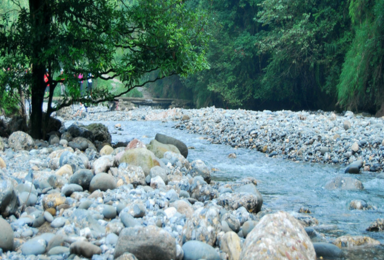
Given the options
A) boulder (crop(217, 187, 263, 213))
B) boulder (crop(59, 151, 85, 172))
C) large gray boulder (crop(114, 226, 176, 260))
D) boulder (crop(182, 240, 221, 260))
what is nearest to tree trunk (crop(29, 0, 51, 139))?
boulder (crop(59, 151, 85, 172))

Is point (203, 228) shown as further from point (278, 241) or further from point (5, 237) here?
point (5, 237)

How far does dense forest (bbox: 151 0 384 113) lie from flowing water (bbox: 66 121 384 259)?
108 inches

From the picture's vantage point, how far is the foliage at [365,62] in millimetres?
12484

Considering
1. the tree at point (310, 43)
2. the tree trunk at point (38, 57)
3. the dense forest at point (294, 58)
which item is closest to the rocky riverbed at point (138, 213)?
the tree trunk at point (38, 57)

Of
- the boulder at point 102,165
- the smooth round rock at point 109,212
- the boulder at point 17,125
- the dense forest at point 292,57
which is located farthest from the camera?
the dense forest at point 292,57

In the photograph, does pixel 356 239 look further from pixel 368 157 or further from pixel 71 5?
pixel 71 5

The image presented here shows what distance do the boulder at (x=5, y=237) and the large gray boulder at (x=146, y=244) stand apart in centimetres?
75

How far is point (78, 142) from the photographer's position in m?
6.57

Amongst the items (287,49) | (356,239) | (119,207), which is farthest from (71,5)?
(287,49)

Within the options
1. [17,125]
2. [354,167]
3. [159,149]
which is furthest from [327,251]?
[17,125]

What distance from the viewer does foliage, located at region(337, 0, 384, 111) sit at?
12.5 meters

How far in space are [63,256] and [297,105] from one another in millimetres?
19710

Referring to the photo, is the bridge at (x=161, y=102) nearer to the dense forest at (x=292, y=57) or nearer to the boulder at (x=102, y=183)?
the dense forest at (x=292, y=57)

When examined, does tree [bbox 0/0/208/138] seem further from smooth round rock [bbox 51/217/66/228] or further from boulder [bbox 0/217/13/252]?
boulder [bbox 0/217/13/252]
